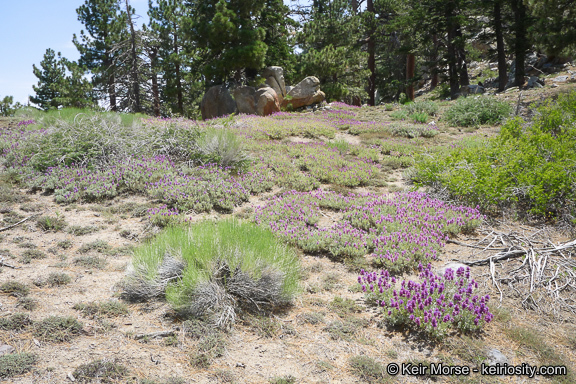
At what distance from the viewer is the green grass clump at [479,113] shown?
1436 cm

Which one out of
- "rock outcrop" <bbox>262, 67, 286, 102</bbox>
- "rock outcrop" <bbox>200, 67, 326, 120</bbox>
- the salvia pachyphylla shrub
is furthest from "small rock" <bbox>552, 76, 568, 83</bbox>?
the salvia pachyphylla shrub

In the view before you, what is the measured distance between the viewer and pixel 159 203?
7.09 m

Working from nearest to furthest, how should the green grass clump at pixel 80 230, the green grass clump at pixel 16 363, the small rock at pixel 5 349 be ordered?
the green grass clump at pixel 16 363 → the small rock at pixel 5 349 → the green grass clump at pixel 80 230

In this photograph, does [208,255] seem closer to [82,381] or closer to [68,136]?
[82,381]

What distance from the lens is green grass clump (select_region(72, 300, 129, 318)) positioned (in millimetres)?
3787

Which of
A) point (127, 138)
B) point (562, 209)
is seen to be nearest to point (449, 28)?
point (562, 209)

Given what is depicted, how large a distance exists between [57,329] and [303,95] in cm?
1972

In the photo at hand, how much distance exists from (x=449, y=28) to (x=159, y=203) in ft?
70.1

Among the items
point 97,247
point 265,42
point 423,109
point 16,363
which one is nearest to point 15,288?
point 97,247

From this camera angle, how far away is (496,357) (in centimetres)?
338

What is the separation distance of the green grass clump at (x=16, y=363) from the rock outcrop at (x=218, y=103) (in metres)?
17.5

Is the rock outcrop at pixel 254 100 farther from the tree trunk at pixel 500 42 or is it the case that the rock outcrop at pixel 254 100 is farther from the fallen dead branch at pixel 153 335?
the fallen dead branch at pixel 153 335

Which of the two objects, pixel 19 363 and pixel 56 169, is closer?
pixel 19 363

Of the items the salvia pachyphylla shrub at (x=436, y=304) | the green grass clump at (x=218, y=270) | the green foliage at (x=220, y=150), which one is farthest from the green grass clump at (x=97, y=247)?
the salvia pachyphylla shrub at (x=436, y=304)
